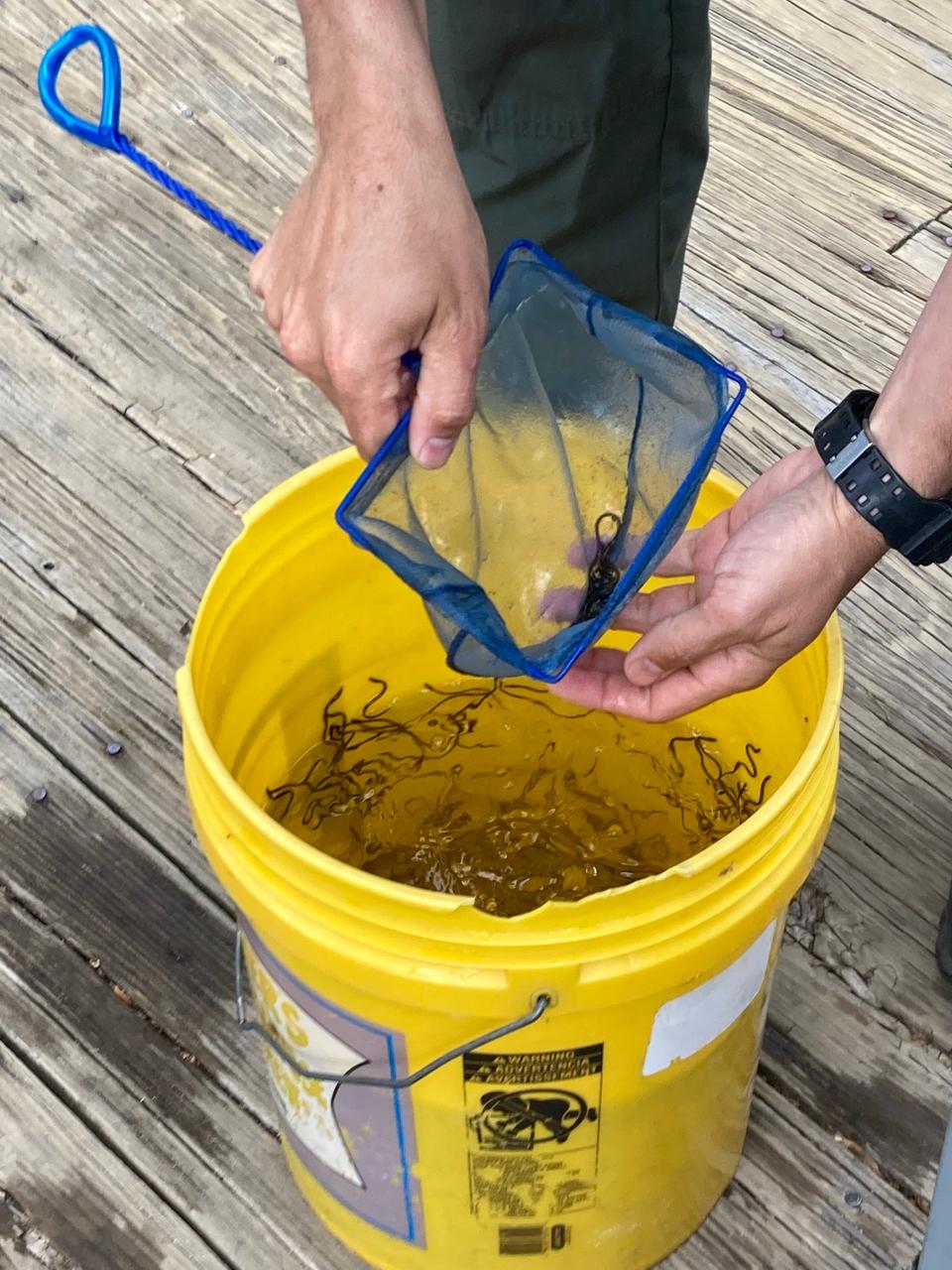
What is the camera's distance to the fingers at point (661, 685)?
0.88m

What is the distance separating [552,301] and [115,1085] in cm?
73

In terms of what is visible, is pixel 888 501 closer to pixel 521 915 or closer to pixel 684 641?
pixel 684 641

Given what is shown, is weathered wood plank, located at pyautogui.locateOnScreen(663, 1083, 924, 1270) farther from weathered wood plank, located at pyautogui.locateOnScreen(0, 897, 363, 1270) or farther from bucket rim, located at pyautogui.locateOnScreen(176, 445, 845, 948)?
bucket rim, located at pyautogui.locateOnScreen(176, 445, 845, 948)

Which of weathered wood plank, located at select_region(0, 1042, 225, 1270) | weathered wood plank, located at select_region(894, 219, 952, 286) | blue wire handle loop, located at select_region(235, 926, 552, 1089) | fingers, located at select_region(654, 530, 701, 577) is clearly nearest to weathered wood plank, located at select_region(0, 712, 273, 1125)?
weathered wood plank, located at select_region(0, 1042, 225, 1270)

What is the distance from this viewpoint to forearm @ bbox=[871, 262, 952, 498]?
2.50 ft

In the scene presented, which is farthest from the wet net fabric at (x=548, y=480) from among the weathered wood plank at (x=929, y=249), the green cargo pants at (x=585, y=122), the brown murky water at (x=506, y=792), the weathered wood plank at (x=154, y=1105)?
the weathered wood plank at (x=929, y=249)

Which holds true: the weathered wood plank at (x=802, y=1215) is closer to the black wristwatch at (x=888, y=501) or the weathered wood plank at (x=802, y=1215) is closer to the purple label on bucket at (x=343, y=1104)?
the purple label on bucket at (x=343, y=1104)

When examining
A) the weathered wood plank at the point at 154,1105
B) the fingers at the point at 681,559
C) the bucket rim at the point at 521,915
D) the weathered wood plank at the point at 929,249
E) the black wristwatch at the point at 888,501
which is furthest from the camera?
the weathered wood plank at the point at 929,249

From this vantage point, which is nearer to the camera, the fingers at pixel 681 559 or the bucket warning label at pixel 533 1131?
the bucket warning label at pixel 533 1131

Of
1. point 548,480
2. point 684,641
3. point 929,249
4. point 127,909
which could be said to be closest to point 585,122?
point 548,480

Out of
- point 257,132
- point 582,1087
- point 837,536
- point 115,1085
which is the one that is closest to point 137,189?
point 257,132

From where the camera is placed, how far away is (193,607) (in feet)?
4.66

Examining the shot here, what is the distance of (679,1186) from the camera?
3.26 ft

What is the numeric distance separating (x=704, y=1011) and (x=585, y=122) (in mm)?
784
